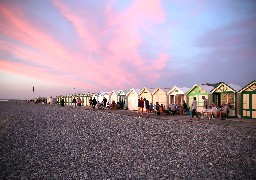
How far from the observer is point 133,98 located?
3478cm

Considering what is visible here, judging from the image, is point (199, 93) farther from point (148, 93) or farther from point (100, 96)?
point (100, 96)

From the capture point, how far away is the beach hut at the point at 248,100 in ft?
65.4

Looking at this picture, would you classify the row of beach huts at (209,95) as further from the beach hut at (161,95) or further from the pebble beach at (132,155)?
the pebble beach at (132,155)

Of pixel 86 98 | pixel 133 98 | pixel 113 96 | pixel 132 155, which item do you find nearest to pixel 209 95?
pixel 133 98

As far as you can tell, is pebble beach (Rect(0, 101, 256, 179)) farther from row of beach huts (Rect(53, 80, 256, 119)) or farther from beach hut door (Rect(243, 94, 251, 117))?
row of beach huts (Rect(53, 80, 256, 119))

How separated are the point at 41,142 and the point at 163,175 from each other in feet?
24.9

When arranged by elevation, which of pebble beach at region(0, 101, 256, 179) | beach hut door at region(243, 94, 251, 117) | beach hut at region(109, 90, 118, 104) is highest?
beach hut at region(109, 90, 118, 104)

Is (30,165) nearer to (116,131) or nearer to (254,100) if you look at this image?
(116,131)

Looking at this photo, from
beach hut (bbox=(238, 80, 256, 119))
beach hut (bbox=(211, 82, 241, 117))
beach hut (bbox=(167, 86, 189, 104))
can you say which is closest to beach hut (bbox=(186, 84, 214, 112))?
beach hut (bbox=(211, 82, 241, 117))

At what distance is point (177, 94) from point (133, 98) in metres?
8.83

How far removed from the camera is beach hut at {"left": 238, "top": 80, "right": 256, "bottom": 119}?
A: 19.9 m

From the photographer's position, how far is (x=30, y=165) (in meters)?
8.50

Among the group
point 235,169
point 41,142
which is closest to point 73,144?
point 41,142

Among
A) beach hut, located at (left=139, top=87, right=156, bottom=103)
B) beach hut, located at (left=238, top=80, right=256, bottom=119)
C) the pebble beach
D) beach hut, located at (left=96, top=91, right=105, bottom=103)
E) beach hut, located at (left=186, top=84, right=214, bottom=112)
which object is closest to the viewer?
the pebble beach
